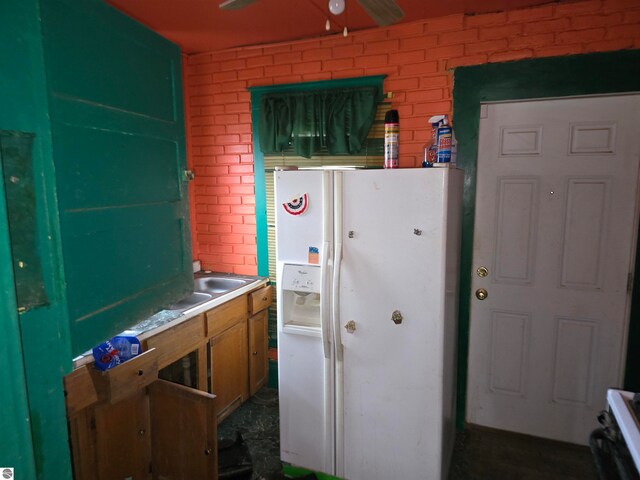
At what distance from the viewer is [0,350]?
39.0 inches

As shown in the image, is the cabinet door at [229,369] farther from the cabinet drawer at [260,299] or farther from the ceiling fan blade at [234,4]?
the ceiling fan blade at [234,4]

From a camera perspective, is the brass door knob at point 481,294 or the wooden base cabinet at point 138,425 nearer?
the wooden base cabinet at point 138,425

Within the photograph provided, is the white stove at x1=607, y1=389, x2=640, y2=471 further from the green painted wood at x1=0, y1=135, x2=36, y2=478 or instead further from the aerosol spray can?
the green painted wood at x1=0, y1=135, x2=36, y2=478

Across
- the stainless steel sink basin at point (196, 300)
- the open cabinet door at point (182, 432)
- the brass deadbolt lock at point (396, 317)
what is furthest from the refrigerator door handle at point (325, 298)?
the stainless steel sink basin at point (196, 300)

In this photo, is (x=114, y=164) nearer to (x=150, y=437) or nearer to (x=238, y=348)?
(x=150, y=437)

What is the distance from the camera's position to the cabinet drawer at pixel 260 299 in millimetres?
3051

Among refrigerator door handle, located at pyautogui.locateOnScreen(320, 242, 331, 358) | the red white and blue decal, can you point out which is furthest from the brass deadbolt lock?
the red white and blue decal

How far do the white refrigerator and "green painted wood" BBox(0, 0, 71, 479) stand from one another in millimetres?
1271

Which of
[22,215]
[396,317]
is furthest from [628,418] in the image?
[22,215]

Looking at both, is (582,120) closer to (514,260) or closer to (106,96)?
(514,260)

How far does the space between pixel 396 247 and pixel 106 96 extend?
4.57 ft

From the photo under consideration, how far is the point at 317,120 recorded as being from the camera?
9.48 ft

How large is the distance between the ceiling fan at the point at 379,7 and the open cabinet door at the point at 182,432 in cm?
158

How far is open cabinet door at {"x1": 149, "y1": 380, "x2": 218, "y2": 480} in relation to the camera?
69.9 inches
